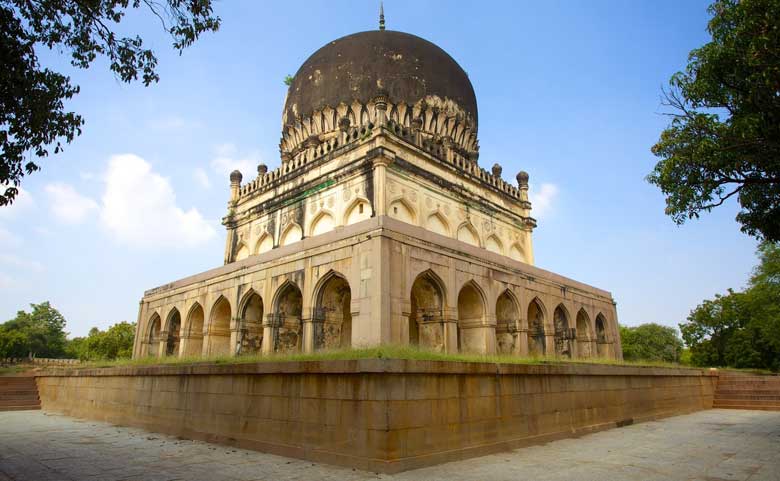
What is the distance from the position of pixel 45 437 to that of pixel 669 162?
1221 centimetres

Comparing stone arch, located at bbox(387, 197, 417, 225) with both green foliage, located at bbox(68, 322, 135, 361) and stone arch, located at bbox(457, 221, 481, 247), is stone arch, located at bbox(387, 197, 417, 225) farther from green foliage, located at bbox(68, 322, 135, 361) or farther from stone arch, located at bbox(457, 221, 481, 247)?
green foliage, located at bbox(68, 322, 135, 361)

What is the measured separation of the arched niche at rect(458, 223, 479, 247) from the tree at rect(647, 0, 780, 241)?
322 inches

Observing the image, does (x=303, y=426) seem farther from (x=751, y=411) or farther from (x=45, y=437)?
(x=751, y=411)

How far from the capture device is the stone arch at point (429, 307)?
37.0 feet

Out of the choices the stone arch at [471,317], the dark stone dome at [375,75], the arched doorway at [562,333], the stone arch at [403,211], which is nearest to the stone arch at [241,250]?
the dark stone dome at [375,75]

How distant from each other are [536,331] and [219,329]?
937 cm

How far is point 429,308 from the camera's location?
11.6 m

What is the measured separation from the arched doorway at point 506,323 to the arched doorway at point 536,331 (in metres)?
1.04

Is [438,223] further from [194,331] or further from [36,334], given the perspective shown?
[36,334]

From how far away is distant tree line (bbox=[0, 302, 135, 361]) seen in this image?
39.0 metres

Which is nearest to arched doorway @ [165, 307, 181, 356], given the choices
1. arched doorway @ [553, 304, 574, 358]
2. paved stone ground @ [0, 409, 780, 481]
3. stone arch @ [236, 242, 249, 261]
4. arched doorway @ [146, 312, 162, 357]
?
arched doorway @ [146, 312, 162, 357]

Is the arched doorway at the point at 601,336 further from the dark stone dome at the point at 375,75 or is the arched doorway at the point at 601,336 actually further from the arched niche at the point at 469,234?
the dark stone dome at the point at 375,75

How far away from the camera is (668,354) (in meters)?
47.0

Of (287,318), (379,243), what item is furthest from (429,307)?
(287,318)
